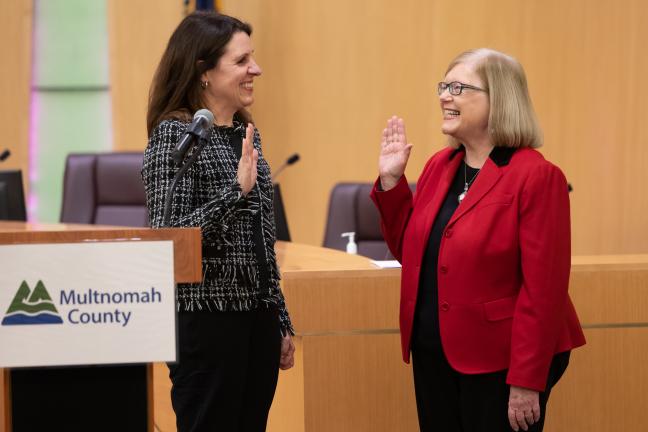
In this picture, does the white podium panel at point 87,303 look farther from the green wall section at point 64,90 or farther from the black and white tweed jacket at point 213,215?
the green wall section at point 64,90

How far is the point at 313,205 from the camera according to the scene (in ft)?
22.3

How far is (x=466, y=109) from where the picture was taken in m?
2.15

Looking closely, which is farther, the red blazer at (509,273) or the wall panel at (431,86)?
the wall panel at (431,86)

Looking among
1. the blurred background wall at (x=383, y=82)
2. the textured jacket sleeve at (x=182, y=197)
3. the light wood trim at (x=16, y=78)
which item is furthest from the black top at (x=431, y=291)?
the light wood trim at (x=16, y=78)

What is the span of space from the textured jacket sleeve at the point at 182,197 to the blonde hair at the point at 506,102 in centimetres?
58

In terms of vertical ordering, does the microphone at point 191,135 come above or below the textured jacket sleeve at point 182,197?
above

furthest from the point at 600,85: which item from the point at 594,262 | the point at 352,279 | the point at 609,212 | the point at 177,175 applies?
the point at 177,175

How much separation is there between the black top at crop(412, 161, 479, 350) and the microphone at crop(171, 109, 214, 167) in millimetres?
583

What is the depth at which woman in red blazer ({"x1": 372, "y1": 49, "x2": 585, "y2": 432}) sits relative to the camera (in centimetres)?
204

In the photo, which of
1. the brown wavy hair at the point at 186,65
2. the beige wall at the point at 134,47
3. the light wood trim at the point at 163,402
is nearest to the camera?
the brown wavy hair at the point at 186,65

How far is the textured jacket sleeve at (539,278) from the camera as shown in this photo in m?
2.02

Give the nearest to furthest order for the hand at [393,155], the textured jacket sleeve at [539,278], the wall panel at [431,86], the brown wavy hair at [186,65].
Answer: the textured jacket sleeve at [539,278], the brown wavy hair at [186,65], the hand at [393,155], the wall panel at [431,86]

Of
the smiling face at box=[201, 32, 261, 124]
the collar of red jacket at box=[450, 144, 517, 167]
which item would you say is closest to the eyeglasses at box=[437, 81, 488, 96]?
the collar of red jacket at box=[450, 144, 517, 167]

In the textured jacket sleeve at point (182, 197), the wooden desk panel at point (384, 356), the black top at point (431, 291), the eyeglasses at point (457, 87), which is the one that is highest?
the eyeglasses at point (457, 87)
